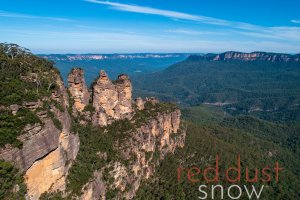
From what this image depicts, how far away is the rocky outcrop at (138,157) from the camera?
5053 centimetres

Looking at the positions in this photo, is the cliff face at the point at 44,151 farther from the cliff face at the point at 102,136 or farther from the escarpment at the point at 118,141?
the escarpment at the point at 118,141

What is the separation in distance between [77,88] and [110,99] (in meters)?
7.73

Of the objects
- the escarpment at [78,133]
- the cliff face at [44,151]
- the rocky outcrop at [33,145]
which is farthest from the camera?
the escarpment at [78,133]

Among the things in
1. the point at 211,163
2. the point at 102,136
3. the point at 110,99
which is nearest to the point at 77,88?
the point at 110,99

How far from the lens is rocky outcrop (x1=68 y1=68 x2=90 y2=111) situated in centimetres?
5775

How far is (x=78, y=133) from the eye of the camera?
173 ft

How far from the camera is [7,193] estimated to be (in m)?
31.1

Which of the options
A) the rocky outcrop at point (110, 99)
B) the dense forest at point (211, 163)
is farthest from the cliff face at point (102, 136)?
the dense forest at point (211, 163)

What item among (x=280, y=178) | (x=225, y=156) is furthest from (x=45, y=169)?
(x=280, y=178)

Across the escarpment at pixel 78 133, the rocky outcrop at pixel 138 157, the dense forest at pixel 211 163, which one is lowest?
the dense forest at pixel 211 163

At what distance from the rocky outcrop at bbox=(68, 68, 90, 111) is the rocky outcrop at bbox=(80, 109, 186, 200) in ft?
31.9

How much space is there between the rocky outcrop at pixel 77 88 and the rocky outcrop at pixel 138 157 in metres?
9.73

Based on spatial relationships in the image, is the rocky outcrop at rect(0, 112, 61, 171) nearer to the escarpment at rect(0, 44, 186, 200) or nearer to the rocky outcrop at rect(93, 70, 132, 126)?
the escarpment at rect(0, 44, 186, 200)

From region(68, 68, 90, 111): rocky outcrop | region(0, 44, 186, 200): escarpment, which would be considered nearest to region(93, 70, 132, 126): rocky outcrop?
region(0, 44, 186, 200): escarpment
